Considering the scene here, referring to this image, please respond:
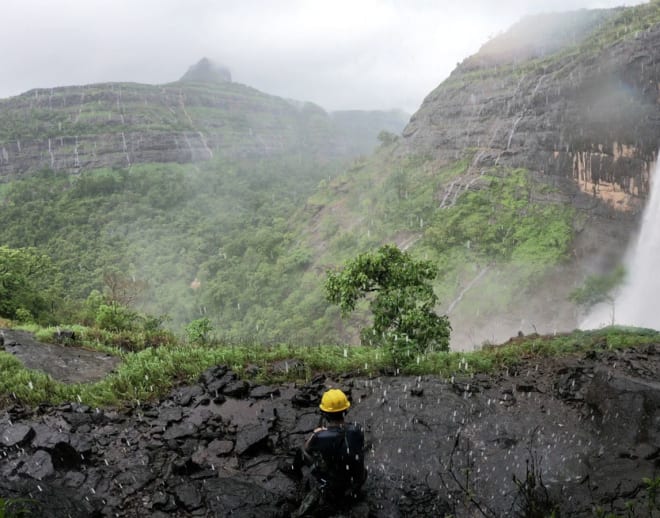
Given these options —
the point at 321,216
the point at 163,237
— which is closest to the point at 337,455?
the point at 321,216

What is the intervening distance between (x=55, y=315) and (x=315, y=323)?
22.1 meters

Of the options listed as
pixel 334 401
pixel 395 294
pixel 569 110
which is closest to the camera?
pixel 334 401

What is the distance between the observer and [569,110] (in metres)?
39.4

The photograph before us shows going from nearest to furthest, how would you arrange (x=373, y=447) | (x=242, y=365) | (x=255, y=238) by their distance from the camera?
1. (x=373, y=447)
2. (x=242, y=365)
3. (x=255, y=238)

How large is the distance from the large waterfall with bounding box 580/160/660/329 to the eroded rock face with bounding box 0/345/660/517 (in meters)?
21.1

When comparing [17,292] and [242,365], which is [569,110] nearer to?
[242,365]

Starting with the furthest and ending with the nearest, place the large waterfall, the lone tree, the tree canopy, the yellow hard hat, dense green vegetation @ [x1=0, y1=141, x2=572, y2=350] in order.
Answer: dense green vegetation @ [x1=0, y1=141, x2=572, y2=350] < the large waterfall < the tree canopy < the lone tree < the yellow hard hat

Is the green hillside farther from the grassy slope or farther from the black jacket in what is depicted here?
the black jacket

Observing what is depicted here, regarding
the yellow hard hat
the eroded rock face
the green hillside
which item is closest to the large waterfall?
the green hillside

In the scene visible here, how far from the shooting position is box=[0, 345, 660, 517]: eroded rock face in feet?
16.4

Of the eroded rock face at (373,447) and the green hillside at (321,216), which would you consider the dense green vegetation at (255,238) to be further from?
the eroded rock face at (373,447)

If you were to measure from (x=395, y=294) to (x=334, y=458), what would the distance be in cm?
568

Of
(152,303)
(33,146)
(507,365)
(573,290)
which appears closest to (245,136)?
(33,146)

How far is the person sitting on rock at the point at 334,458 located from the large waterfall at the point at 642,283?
80.7 ft
